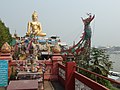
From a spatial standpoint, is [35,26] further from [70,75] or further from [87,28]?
[87,28]

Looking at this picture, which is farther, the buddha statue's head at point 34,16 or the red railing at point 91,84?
the buddha statue's head at point 34,16

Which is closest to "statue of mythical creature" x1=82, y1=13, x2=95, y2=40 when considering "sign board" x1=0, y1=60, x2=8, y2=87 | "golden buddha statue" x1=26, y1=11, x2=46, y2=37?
"golden buddha statue" x1=26, y1=11, x2=46, y2=37

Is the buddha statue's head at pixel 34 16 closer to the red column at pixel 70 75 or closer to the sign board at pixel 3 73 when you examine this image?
the sign board at pixel 3 73

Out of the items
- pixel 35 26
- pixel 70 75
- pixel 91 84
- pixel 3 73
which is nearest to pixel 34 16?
pixel 35 26

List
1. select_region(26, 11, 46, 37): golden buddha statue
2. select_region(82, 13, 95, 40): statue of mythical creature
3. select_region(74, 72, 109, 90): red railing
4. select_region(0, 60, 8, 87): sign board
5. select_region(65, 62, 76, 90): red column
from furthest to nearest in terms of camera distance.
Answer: select_region(82, 13, 95, 40): statue of mythical creature → select_region(26, 11, 46, 37): golden buddha statue → select_region(0, 60, 8, 87): sign board → select_region(65, 62, 76, 90): red column → select_region(74, 72, 109, 90): red railing

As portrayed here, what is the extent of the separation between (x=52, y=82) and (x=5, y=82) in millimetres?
2325

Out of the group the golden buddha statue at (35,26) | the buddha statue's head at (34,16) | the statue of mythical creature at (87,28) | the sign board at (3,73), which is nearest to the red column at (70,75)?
the sign board at (3,73)

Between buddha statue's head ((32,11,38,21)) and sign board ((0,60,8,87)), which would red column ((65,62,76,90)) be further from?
buddha statue's head ((32,11,38,21))

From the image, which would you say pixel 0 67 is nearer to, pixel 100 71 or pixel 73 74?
pixel 73 74

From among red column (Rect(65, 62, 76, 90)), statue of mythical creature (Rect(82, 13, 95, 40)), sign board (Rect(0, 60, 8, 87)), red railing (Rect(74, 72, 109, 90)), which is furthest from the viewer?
statue of mythical creature (Rect(82, 13, 95, 40))

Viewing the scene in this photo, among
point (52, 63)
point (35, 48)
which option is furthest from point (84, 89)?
point (35, 48)

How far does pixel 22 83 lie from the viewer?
→ 16.7ft

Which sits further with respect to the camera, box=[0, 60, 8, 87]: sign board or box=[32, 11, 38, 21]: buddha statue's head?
box=[32, 11, 38, 21]: buddha statue's head

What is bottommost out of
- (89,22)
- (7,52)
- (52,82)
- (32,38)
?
(52,82)
